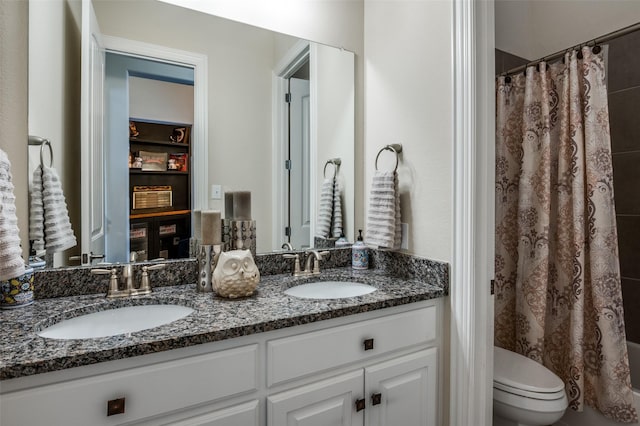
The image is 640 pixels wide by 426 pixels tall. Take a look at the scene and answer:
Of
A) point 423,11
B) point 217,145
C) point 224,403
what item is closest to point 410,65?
point 423,11

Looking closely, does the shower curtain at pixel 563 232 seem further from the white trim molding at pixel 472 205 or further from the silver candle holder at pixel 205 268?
the silver candle holder at pixel 205 268

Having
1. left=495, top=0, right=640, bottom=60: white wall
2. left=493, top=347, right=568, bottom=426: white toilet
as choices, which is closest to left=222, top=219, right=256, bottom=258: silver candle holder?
left=493, top=347, right=568, bottom=426: white toilet

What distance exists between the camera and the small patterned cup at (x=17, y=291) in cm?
102

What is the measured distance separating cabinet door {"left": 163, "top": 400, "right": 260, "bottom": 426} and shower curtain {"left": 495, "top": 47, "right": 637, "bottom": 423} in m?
1.50

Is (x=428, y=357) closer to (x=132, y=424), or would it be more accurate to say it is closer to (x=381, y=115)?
(x=132, y=424)

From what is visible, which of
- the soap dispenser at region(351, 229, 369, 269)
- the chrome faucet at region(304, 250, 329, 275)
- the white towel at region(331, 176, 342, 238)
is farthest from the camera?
the white towel at region(331, 176, 342, 238)

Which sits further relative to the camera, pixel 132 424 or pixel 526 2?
pixel 526 2

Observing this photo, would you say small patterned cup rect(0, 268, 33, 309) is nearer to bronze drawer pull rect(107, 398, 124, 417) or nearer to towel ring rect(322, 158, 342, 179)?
bronze drawer pull rect(107, 398, 124, 417)

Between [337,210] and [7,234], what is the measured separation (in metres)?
1.27

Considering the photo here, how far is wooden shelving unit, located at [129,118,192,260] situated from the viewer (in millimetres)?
1339

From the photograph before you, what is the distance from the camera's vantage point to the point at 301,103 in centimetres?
171

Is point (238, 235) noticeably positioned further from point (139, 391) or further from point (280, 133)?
point (139, 391)

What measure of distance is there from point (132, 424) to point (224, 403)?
0.21 meters

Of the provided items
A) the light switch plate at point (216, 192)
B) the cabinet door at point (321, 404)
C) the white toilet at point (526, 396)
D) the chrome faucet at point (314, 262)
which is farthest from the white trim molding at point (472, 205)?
the light switch plate at point (216, 192)
